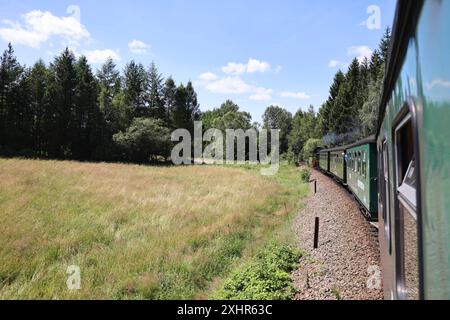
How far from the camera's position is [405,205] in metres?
2.24

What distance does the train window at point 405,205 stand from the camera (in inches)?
87.2

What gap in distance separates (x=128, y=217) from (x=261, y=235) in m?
5.49

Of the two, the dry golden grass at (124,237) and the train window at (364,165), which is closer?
the dry golden grass at (124,237)

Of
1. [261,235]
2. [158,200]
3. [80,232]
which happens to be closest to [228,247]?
[261,235]

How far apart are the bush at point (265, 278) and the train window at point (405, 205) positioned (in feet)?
12.6

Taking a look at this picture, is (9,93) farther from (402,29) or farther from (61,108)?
(402,29)

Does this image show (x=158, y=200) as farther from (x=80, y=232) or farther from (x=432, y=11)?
(x=432, y=11)

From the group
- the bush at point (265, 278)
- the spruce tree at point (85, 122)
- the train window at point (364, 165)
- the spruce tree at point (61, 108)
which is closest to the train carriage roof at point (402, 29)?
the bush at point (265, 278)

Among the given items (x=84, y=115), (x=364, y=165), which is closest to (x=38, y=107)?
(x=84, y=115)

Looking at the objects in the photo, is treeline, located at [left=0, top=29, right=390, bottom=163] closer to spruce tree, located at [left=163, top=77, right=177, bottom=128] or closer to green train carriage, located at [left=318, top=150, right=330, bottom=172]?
spruce tree, located at [left=163, top=77, right=177, bottom=128]

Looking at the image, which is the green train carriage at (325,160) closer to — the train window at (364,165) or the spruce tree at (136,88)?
A: the train window at (364,165)

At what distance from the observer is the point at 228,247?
9688mm

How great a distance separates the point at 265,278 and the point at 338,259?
201 centimetres

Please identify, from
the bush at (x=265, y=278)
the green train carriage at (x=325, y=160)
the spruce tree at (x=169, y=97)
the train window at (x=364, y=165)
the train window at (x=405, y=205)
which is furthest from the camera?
the spruce tree at (x=169, y=97)
